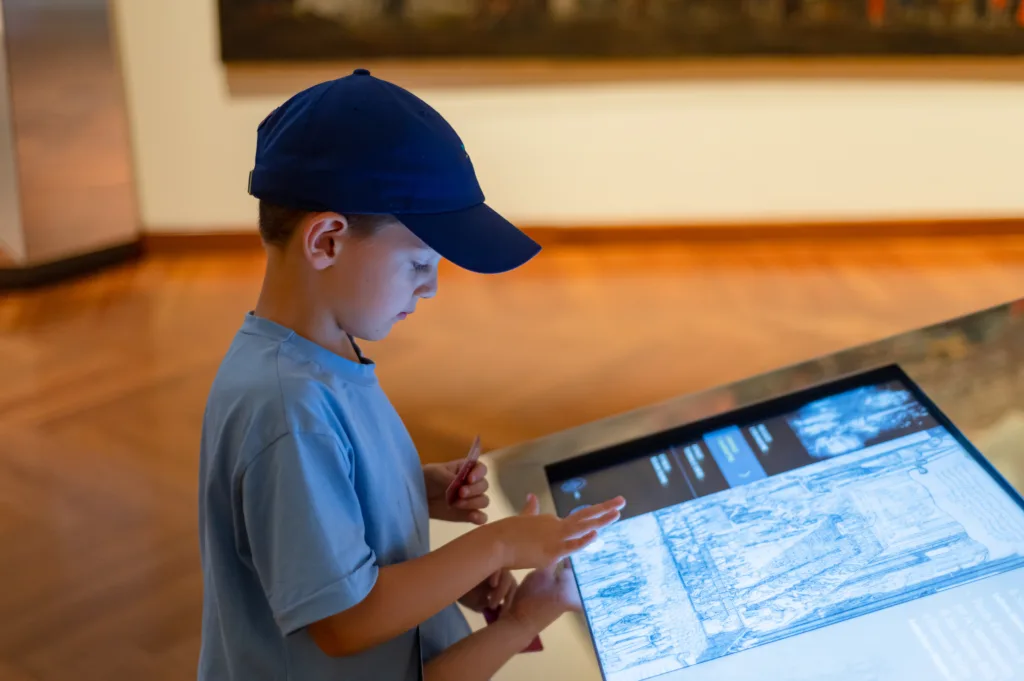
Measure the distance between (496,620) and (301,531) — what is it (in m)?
0.21

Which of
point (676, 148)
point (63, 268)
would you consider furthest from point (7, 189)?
point (676, 148)

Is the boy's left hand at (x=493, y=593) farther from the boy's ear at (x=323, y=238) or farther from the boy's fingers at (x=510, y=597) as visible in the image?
the boy's ear at (x=323, y=238)

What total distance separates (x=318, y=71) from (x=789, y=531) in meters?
3.48

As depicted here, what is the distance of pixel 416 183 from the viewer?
890 mm

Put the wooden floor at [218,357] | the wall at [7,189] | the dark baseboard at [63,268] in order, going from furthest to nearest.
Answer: the dark baseboard at [63,268] → the wall at [7,189] → the wooden floor at [218,357]

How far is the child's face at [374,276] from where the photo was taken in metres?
0.92

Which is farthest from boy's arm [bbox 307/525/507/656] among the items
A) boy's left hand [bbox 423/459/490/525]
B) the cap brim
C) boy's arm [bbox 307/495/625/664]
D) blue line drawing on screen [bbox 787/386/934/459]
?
blue line drawing on screen [bbox 787/386/934/459]

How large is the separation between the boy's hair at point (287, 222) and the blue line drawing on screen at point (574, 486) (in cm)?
37

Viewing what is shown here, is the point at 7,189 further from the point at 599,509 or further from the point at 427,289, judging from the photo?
the point at 599,509

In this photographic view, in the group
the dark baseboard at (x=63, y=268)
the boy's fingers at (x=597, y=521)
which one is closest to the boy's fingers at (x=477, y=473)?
the boy's fingers at (x=597, y=521)

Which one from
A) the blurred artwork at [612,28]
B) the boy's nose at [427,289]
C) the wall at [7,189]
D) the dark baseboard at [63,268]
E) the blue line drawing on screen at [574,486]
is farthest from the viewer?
the blurred artwork at [612,28]

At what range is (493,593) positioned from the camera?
97 centimetres

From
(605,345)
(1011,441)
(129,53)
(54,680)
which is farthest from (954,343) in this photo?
(129,53)

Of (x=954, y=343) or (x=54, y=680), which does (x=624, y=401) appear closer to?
(x=54, y=680)
